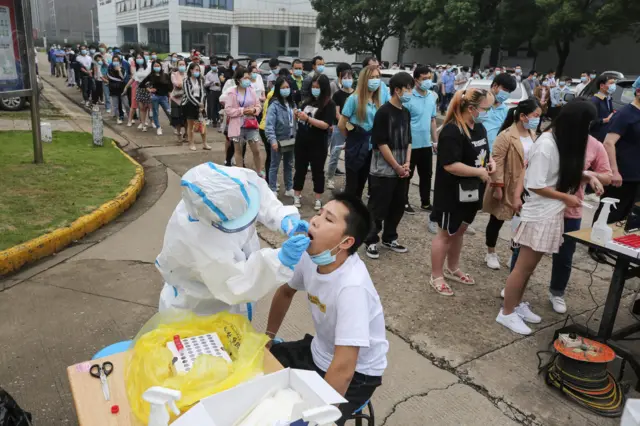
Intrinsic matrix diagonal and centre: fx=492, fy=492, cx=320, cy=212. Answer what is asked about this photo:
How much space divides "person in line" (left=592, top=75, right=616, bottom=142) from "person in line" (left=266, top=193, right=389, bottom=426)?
6885 millimetres

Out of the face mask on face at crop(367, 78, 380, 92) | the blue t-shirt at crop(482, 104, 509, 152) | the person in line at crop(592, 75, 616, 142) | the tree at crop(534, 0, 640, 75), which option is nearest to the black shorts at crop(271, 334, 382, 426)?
the face mask on face at crop(367, 78, 380, 92)

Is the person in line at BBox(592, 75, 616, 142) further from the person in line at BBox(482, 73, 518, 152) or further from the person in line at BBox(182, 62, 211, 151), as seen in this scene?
the person in line at BBox(182, 62, 211, 151)

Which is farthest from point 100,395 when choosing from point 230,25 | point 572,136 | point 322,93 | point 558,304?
point 230,25

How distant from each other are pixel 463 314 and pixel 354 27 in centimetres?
3999

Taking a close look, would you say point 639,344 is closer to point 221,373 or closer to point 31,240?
point 221,373

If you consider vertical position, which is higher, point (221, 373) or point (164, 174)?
Answer: point (221, 373)

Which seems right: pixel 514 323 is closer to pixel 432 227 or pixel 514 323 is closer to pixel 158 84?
pixel 432 227

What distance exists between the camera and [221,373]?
159 cm

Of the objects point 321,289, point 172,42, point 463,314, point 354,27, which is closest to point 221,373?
point 321,289

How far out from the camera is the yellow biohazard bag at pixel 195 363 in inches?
60.5

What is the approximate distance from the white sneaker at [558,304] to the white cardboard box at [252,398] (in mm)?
3195

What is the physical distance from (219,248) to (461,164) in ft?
7.78

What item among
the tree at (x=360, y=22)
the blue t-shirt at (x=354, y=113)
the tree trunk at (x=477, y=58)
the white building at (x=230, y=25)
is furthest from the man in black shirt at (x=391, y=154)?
the white building at (x=230, y=25)

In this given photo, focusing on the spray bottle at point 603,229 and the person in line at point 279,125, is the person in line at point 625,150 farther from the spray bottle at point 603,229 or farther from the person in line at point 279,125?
the person in line at point 279,125
